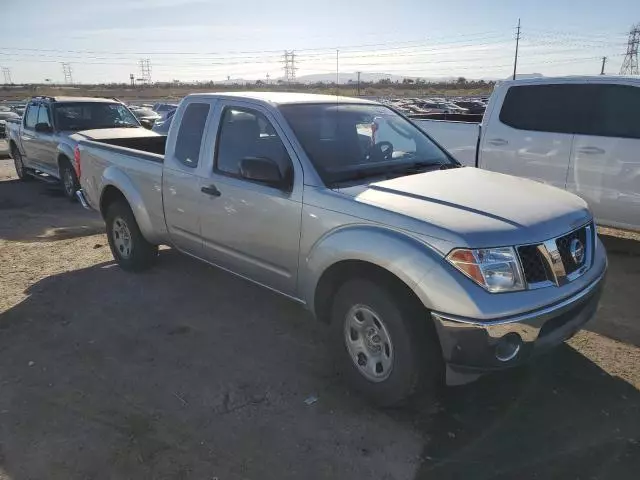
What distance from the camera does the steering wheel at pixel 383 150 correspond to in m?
4.08

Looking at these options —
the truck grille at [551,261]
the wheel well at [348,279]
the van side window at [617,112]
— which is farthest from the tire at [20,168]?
the truck grille at [551,261]

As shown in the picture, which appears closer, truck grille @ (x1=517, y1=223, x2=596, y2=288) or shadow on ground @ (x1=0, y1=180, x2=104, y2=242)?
truck grille @ (x1=517, y1=223, x2=596, y2=288)

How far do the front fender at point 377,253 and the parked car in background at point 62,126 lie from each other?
7558 millimetres

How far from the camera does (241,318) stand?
4625 millimetres

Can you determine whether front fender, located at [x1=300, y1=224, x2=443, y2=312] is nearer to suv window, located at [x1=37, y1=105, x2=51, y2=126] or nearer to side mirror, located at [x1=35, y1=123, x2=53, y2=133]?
side mirror, located at [x1=35, y1=123, x2=53, y2=133]

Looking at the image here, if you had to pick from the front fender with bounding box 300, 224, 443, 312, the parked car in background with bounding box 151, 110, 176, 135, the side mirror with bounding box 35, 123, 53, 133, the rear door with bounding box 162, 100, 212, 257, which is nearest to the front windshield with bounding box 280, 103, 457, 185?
the front fender with bounding box 300, 224, 443, 312

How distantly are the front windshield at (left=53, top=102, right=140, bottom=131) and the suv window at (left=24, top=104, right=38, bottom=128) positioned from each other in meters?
0.97

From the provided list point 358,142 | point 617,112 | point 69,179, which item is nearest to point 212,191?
point 358,142

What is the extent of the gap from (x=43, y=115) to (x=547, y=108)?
9.47 m

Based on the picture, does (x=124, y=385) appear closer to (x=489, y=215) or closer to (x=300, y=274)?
(x=300, y=274)

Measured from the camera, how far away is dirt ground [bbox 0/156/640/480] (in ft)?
9.20

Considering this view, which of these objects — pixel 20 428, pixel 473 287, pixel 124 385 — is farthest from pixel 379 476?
pixel 20 428

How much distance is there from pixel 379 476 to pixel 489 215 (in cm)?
152

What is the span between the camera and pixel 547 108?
625 cm
